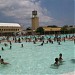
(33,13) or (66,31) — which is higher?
(33,13)

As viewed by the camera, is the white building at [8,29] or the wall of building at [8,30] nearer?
the wall of building at [8,30]

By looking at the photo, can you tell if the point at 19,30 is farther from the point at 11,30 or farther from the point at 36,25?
the point at 36,25

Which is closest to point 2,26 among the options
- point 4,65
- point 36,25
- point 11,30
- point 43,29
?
point 11,30

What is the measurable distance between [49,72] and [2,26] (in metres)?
79.8

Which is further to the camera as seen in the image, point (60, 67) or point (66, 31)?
point (66, 31)

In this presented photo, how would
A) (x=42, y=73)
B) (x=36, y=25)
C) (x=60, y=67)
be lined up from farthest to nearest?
(x=36, y=25) < (x=60, y=67) < (x=42, y=73)

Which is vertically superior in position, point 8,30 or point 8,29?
point 8,29

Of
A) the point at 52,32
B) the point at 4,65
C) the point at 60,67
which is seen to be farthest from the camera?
the point at 52,32

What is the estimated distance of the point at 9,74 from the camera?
37.6ft

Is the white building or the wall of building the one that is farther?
the white building

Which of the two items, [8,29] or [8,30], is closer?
[8,30]

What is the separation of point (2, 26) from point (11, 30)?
4.09 m

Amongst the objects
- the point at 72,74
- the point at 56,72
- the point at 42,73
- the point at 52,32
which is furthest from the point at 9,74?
the point at 52,32

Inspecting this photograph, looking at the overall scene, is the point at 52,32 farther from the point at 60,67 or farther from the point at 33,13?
the point at 60,67
